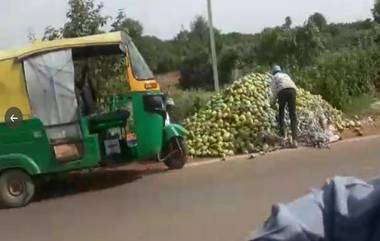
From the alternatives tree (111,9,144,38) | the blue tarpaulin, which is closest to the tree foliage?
tree (111,9,144,38)

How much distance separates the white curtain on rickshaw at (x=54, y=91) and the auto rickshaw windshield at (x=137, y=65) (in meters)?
0.93

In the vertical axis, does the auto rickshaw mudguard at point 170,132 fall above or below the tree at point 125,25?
below

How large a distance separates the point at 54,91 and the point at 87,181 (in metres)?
2.04

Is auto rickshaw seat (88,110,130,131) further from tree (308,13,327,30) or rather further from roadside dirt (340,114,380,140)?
tree (308,13,327,30)

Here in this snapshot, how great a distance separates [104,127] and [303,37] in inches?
590

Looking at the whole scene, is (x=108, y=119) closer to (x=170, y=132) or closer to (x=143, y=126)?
(x=143, y=126)

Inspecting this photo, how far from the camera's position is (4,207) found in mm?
10133

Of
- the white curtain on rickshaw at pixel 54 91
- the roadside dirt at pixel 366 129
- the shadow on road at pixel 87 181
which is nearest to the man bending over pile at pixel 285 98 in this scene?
the roadside dirt at pixel 366 129

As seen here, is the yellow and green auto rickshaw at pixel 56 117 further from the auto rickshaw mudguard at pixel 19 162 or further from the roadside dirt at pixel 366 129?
the roadside dirt at pixel 366 129

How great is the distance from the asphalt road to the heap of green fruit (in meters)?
0.60

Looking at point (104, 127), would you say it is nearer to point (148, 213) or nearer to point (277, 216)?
point (148, 213)

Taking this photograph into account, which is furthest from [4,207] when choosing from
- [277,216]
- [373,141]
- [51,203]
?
[277,216]

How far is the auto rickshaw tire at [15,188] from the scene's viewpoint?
10062 millimetres

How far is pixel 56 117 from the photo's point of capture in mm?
10117
